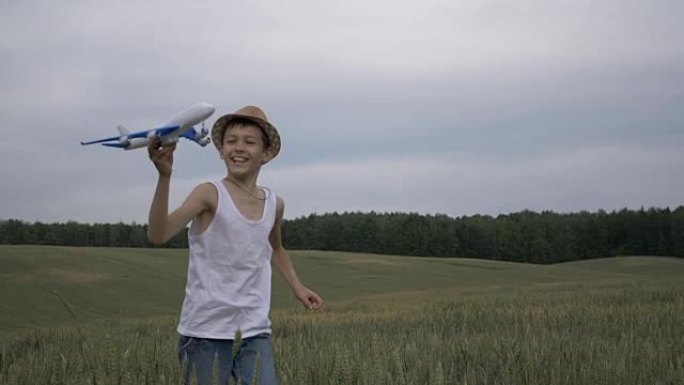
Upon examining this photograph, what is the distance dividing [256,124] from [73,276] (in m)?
33.1

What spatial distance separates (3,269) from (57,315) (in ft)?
39.8

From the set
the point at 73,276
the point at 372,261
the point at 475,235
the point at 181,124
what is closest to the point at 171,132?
the point at 181,124

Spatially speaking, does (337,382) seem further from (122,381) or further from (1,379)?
(1,379)

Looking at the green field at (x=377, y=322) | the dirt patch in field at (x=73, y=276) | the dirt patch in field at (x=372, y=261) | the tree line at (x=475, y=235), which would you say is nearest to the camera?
the green field at (x=377, y=322)

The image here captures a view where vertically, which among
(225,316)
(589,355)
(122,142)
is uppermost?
(122,142)

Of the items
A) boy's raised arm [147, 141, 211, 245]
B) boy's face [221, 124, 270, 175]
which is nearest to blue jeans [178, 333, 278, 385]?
boy's raised arm [147, 141, 211, 245]

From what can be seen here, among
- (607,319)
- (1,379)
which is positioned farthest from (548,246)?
(1,379)

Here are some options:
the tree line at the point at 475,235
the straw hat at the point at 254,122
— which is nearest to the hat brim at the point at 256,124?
the straw hat at the point at 254,122

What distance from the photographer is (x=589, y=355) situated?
5.57 meters

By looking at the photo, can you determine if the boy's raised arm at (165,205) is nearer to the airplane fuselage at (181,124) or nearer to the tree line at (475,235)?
the airplane fuselage at (181,124)

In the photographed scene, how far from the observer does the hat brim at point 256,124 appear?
13.5 ft

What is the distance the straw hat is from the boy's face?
4 cm

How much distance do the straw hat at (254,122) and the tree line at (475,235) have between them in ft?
270

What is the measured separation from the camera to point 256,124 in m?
4.16
